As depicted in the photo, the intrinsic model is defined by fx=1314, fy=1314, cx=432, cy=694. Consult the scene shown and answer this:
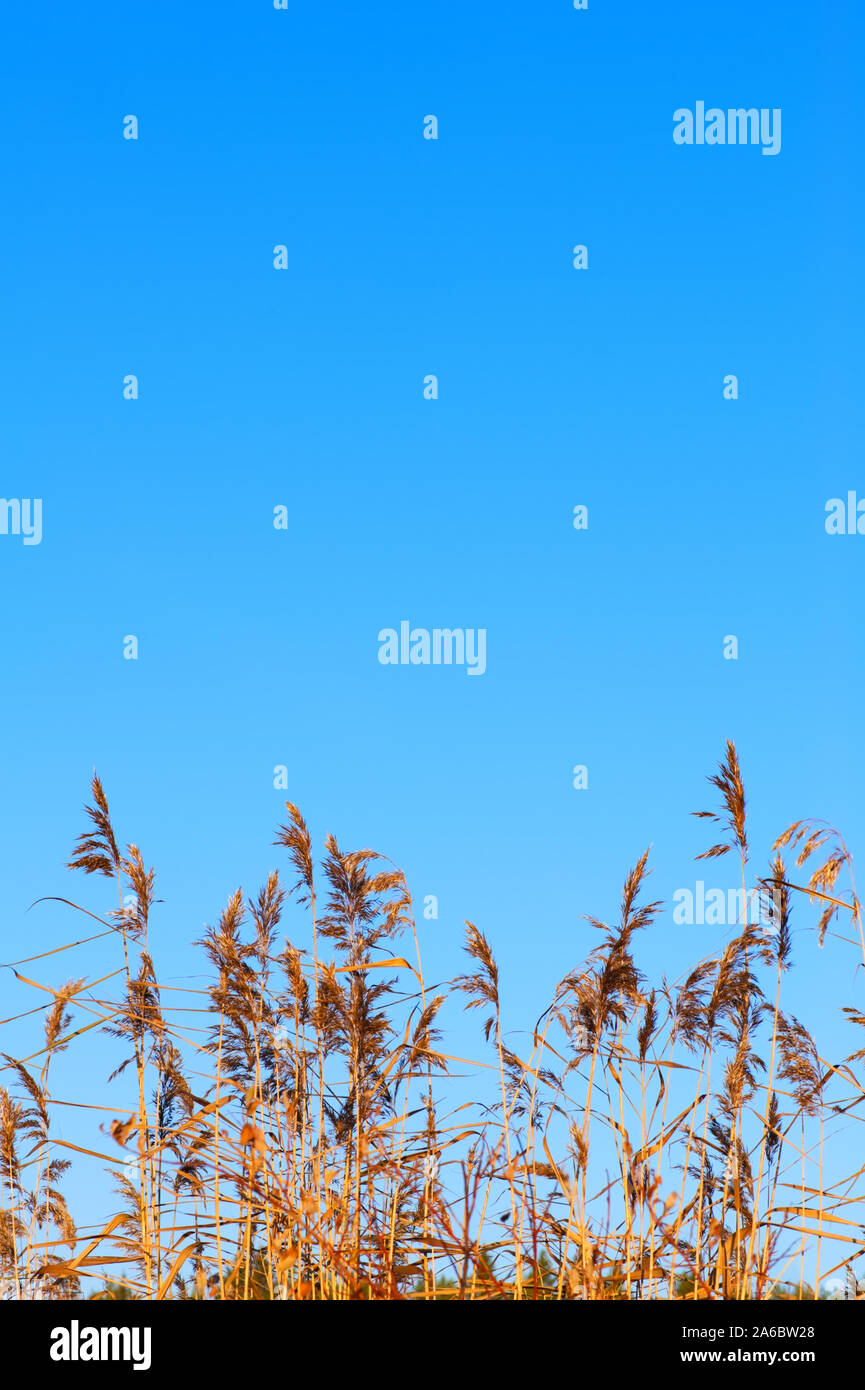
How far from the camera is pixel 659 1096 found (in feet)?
15.8

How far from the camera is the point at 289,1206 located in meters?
4.15

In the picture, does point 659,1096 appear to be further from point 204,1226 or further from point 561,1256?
point 204,1226

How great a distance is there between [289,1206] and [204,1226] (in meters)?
0.52

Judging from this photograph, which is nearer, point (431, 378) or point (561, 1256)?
point (561, 1256)
